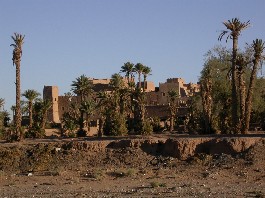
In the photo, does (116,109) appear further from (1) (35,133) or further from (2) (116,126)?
(1) (35,133)

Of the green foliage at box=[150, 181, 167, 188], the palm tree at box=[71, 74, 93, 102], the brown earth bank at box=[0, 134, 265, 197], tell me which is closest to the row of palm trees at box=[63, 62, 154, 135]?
the palm tree at box=[71, 74, 93, 102]

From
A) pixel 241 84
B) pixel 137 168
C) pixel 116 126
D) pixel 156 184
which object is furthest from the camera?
pixel 116 126

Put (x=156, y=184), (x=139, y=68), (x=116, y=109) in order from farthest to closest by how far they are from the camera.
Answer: (x=139, y=68) → (x=116, y=109) → (x=156, y=184)

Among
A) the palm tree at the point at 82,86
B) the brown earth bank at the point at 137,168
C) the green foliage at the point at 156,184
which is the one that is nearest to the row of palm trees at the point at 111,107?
the palm tree at the point at 82,86

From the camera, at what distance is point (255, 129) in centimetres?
5009

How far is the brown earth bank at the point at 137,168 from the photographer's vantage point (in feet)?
82.1

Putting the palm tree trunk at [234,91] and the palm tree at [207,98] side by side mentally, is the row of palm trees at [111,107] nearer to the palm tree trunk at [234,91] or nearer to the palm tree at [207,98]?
the palm tree at [207,98]

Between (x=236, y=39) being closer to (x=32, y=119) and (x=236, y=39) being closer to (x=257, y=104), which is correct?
(x=257, y=104)

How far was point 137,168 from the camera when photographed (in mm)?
31312

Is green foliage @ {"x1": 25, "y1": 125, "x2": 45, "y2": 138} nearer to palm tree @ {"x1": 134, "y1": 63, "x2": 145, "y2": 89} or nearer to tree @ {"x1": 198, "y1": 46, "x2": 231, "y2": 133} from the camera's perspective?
tree @ {"x1": 198, "y1": 46, "x2": 231, "y2": 133}

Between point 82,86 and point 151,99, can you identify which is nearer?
point 82,86

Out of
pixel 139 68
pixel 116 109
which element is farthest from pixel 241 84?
pixel 139 68

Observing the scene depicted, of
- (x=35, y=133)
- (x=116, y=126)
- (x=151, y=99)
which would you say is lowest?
(x=35, y=133)

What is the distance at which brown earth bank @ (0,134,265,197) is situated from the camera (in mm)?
25031
